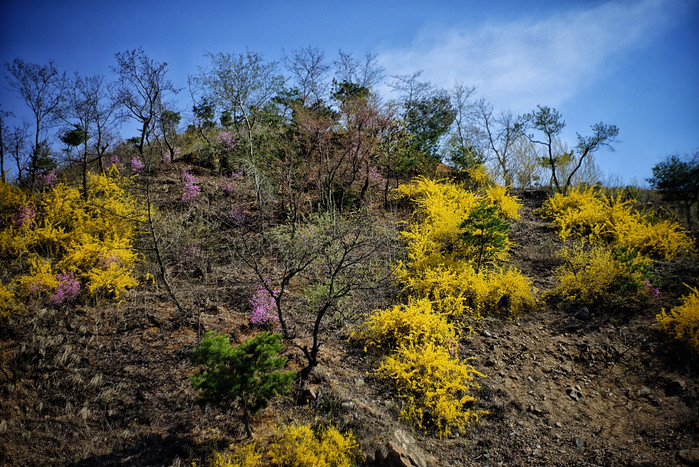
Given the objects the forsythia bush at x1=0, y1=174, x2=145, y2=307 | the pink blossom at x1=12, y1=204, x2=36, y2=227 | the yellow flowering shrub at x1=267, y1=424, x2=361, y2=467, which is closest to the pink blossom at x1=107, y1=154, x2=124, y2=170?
the forsythia bush at x1=0, y1=174, x2=145, y2=307

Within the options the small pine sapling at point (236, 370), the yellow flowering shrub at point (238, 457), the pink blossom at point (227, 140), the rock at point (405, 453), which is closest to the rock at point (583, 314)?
the rock at point (405, 453)

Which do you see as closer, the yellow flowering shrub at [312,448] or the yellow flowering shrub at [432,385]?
the yellow flowering shrub at [312,448]

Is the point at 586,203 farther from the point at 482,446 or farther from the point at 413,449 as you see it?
the point at 413,449

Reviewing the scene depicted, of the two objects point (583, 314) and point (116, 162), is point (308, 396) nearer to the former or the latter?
point (583, 314)

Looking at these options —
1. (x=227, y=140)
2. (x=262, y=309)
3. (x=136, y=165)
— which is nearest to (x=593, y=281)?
(x=262, y=309)

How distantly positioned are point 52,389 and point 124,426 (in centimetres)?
131

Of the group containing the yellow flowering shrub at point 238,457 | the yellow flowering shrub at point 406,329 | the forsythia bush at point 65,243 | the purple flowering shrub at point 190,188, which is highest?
the purple flowering shrub at point 190,188

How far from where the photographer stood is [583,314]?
232 inches

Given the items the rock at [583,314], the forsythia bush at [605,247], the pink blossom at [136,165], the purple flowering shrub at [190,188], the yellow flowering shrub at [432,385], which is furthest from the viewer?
the pink blossom at [136,165]

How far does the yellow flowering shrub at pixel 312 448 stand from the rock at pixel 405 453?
35cm

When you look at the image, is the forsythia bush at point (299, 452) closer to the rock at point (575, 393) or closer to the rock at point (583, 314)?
the rock at point (575, 393)

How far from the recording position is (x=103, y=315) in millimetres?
5227

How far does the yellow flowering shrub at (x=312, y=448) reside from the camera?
2.97 metres

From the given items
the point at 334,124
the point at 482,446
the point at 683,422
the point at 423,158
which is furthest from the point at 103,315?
the point at 423,158
